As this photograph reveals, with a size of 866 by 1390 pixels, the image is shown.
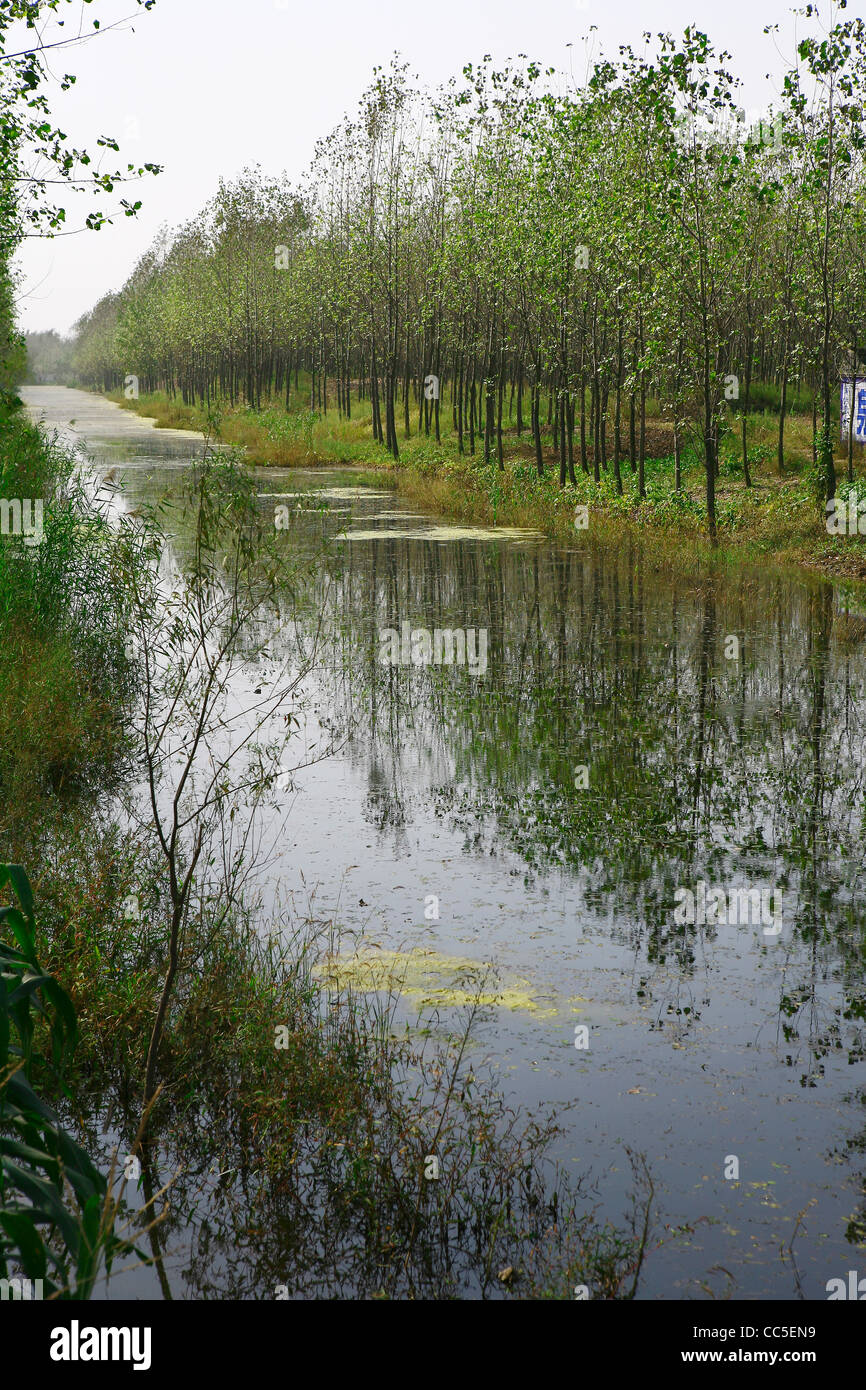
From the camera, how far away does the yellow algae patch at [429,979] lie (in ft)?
22.9

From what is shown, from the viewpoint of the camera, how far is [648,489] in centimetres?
2855

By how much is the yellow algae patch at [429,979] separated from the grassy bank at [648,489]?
3.44 m

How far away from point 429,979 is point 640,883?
83.1 inches

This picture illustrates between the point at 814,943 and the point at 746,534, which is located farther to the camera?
the point at 746,534

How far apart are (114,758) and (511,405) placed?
40.8 metres

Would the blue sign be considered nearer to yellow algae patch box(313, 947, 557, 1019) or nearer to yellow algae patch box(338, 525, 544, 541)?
yellow algae patch box(338, 525, 544, 541)

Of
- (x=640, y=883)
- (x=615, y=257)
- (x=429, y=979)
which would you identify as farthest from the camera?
(x=615, y=257)

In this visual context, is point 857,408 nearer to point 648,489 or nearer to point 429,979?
point 648,489

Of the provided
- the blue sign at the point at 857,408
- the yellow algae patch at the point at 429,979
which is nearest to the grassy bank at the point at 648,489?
the blue sign at the point at 857,408

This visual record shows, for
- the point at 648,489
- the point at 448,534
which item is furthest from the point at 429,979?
the point at 648,489

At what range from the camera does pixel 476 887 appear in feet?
28.4

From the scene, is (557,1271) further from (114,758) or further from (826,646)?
(826,646)

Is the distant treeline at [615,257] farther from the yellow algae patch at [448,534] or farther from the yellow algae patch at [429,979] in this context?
the yellow algae patch at [429,979]
